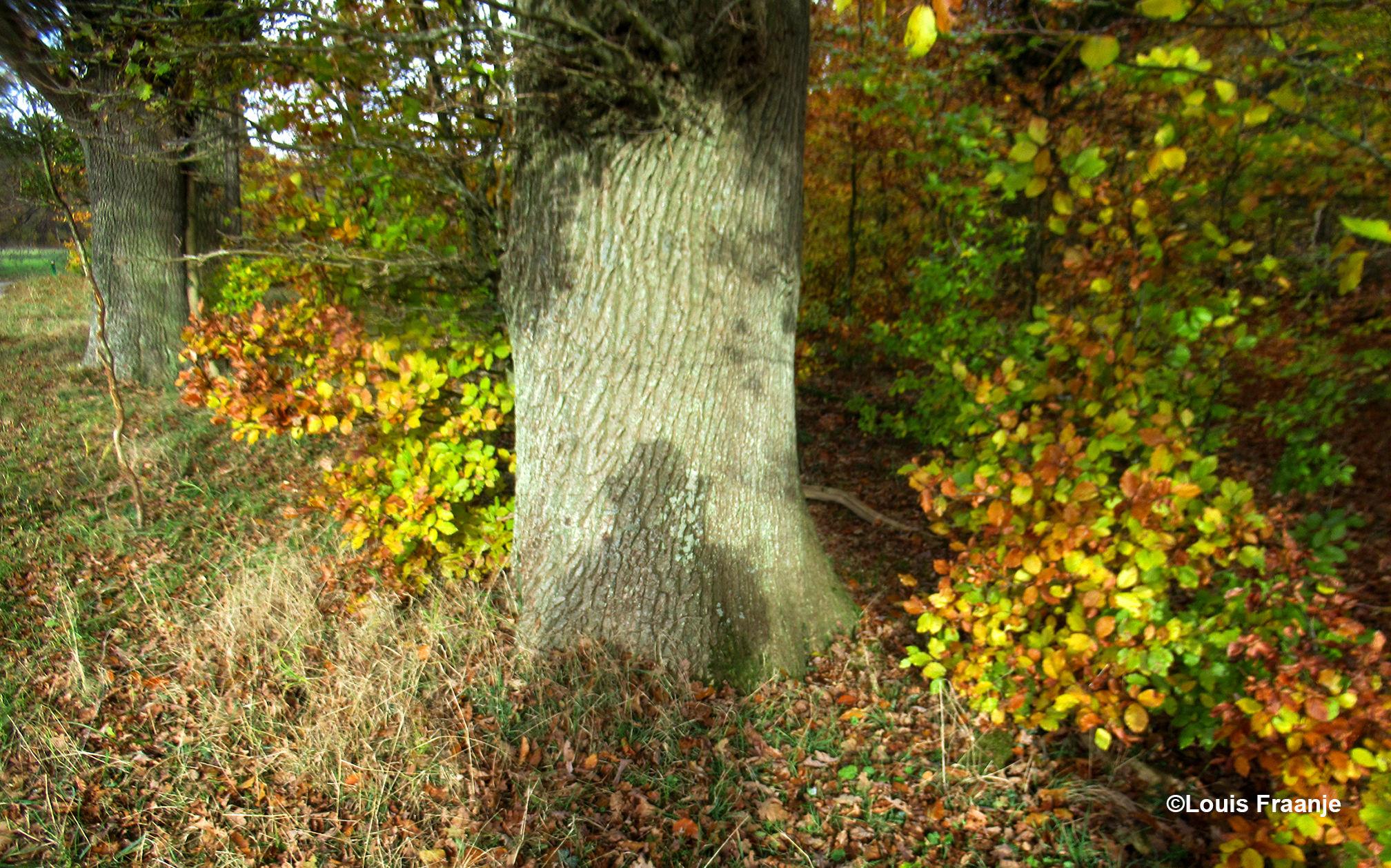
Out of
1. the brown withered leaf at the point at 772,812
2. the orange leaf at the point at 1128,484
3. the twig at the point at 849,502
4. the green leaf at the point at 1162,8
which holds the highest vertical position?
the green leaf at the point at 1162,8

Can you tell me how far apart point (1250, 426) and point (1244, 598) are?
444 centimetres

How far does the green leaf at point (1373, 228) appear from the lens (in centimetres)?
119

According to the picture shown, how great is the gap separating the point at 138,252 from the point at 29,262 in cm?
2559

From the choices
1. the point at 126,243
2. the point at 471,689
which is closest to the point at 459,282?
the point at 471,689

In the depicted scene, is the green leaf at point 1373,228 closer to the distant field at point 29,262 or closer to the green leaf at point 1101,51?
the green leaf at point 1101,51

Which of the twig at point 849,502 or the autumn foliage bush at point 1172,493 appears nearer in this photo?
A: the autumn foliage bush at point 1172,493

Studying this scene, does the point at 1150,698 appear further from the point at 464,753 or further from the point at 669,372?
the point at 464,753

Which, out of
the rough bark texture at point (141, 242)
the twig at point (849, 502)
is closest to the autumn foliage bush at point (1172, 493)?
the twig at point (849, 502)

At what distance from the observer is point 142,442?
562 cm

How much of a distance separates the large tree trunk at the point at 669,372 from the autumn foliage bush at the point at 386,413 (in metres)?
0.46

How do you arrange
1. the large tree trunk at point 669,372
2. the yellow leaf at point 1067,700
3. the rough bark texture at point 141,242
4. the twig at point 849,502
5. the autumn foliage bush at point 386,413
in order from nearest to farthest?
the yellow leaf at point 1067,700
the large tree trunk at point 669,372
the autumn foliage bush at point 386,413
the twig at point 849,502
the rough bark texture at point 141,242

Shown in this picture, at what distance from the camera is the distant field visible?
19.6 m

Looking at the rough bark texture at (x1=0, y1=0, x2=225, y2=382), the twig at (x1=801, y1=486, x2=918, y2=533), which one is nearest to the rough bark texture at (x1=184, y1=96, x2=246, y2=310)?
the rough bark texture at (x1=0, y1=0, x2=225, y2=382)

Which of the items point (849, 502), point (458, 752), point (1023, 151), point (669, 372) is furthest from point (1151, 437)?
A: point (849, 502)
